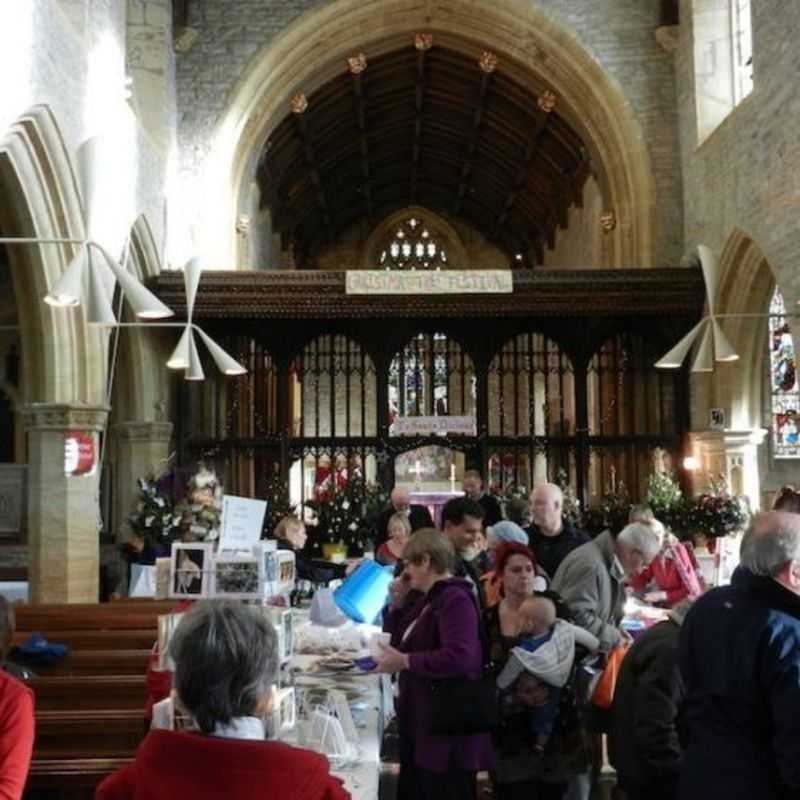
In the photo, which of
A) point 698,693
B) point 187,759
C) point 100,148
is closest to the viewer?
point 187,759

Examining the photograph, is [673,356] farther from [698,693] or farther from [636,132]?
[698,693]

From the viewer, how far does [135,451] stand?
35.3 feet

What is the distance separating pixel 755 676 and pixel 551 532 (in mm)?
2239

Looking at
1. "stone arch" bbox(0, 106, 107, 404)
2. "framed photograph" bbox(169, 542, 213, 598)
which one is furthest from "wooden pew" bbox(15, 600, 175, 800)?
"stone arch" bbox(0, 106, 107, 404)

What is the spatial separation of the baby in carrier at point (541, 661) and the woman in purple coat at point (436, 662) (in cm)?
13

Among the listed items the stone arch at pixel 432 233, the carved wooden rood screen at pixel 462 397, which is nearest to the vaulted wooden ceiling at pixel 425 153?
the stone arch at pixel 432 233

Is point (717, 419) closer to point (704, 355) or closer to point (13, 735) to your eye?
point (704, 355)

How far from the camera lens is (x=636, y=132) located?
12078 mm

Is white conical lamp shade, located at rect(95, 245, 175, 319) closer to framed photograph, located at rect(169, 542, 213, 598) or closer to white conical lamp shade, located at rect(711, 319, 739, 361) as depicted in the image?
framed photograph, located at rect(169, 542, 213, 598)

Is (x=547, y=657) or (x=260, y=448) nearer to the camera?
(x=547, y=657)

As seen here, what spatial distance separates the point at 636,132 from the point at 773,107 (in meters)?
3.60

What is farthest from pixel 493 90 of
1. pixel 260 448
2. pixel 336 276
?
pixel 260 448

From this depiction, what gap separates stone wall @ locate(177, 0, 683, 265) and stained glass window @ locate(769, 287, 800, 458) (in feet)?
5.82

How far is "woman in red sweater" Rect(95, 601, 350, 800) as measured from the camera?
141cm
